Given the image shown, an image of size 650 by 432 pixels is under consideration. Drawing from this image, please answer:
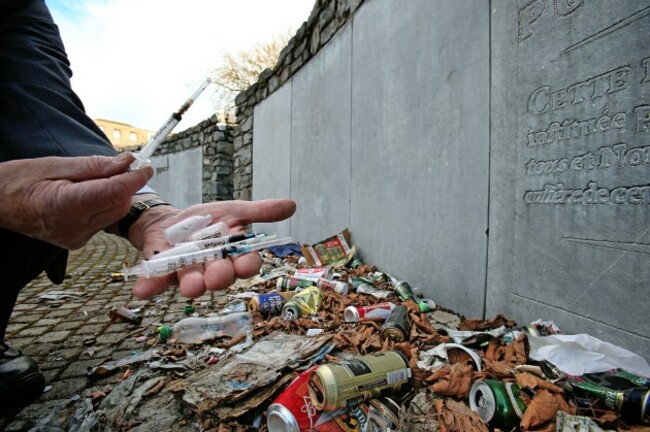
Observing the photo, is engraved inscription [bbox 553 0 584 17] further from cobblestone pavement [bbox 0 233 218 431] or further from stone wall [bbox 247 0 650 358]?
cobblestone pavement [bbox 0 233 218 431]

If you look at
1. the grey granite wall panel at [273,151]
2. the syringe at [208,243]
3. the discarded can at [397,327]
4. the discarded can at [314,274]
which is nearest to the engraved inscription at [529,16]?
the discarded can at [397,327]

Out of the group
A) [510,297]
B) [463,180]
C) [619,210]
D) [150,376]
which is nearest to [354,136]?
[463,180]

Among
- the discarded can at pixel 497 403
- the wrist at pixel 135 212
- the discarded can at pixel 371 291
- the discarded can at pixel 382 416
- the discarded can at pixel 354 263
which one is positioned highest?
the wrist at pixel 135 212

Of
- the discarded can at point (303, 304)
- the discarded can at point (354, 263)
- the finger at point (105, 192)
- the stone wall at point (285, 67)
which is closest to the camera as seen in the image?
the finger at point (105, 192)

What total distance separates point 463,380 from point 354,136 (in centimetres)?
289

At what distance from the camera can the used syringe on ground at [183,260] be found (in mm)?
1208

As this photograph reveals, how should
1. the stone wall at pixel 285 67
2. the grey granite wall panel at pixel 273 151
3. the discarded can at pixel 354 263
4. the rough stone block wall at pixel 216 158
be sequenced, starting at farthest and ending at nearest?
1. the rough stone block wall at pixel 216 158
2. the grey granite wall panel at pixel 273 151
3. the stone wall at pixel 285 67
4. the discarded can at pixel 354 263

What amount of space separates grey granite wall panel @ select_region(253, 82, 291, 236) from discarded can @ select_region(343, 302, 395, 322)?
11.5ft

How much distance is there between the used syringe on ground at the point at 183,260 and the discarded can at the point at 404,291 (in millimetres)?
1490

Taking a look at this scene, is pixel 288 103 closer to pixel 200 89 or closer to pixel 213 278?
pixel 200 89

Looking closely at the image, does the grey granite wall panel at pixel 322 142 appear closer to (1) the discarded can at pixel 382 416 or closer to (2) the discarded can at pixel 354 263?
(2) the discarded can at pixel 354 263

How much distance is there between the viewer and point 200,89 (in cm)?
175

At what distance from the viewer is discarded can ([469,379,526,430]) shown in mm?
1238

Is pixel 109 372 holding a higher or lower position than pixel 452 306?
lower
